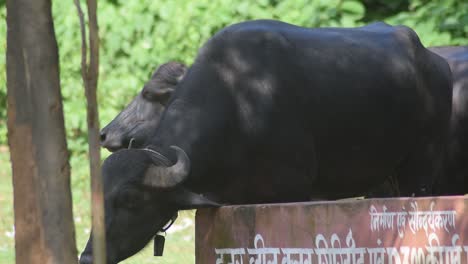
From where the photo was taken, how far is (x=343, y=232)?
6074mm

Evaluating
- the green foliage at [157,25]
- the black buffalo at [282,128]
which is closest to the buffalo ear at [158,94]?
the black buffalo at [282,128]

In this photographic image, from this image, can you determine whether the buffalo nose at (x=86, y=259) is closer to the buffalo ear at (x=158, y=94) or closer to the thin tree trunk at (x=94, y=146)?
the buffalo ear at (x=158, y=94)

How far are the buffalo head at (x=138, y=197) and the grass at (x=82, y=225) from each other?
384cm

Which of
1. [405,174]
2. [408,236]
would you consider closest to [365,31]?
[405,174]

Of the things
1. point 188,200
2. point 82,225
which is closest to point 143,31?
point 82,225

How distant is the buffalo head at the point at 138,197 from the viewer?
723cm

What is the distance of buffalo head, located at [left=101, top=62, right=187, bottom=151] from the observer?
9.18 m

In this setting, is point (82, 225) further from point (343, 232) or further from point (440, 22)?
point (343, 232)

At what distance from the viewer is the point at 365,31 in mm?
9328

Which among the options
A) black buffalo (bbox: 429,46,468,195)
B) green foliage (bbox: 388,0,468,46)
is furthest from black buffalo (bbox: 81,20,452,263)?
green foliage (bbox: 388,0,468,46)

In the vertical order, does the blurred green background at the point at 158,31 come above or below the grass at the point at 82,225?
above

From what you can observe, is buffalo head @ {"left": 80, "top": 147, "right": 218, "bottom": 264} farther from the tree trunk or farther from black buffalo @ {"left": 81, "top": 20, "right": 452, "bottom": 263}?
the tree trunk

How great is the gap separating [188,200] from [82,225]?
6889 mm

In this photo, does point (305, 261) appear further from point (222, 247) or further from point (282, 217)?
point (222, 247)
